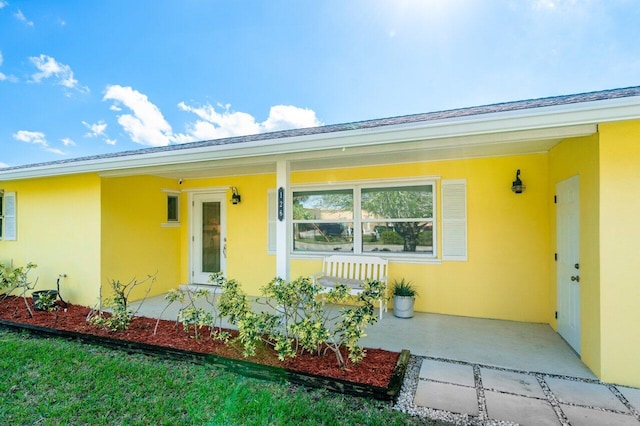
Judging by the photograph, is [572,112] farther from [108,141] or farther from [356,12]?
[108,141]

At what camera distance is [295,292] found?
143 inches

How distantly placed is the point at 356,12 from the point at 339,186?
528cm

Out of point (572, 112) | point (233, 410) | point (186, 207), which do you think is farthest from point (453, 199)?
point (186, 207)

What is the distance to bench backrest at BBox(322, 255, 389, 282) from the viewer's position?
5.66 meters

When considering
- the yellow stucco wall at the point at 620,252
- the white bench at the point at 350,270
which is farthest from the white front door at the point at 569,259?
the white bench at the point at 350,270

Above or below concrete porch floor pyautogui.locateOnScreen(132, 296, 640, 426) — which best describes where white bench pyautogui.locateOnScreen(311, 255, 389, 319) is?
above

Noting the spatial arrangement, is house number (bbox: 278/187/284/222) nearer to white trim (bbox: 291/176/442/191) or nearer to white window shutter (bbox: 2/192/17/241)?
white trim (bbox: 291/176/442/191)

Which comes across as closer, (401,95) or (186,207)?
(186,207)

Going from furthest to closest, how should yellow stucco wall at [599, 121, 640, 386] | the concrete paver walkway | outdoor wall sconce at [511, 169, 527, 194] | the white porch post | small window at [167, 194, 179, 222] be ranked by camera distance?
small window at [167, 194, 179, 222] < outdoor wall sconce at [511, 169, 527, 194] < the white porch post < yellow stucco wall at [599, 121, 640, 386] < the concrete paver walkway

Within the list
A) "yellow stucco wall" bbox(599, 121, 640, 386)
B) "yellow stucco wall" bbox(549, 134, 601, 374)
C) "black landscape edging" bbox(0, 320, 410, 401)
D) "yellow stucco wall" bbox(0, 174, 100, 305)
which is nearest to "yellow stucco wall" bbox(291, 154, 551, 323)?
"yellow stucco wall" bbox(549, 134, 601, 374)

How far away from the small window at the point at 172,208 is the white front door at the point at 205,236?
403 millimetres

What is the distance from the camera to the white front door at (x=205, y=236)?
23.9 feet

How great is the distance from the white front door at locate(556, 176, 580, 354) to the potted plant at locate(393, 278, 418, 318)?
2026 mm

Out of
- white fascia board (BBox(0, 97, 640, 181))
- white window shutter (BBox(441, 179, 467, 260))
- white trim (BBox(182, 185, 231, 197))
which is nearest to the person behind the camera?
white fascia board (BBox(0, 97, 640, 181))
